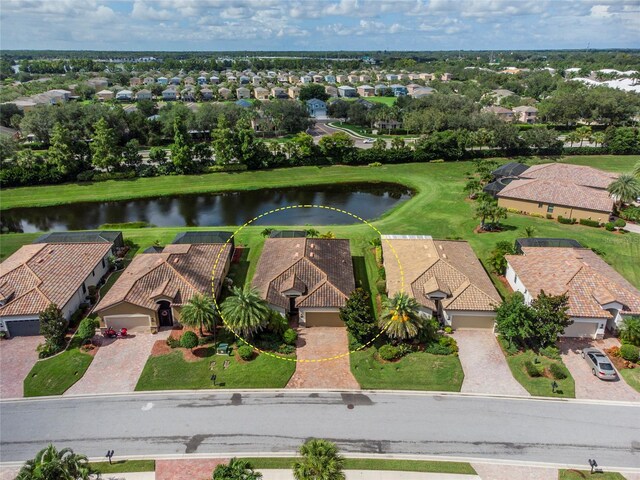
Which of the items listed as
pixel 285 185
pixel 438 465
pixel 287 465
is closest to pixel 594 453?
pixel 438 465

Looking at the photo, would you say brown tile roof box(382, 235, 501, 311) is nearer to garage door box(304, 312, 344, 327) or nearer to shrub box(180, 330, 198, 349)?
garage door box(304, 312, 344, 327)

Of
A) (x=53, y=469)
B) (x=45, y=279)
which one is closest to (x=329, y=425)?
(x=53, y=469)

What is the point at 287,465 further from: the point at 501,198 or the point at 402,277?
the point at 501,198

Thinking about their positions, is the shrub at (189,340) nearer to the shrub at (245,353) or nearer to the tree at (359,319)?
the shrub at (245,353)

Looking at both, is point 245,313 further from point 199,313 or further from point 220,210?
point 220,210

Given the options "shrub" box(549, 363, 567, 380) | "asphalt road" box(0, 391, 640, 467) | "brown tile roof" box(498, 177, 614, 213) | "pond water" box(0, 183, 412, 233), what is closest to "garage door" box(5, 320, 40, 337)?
"asphalt road" box(0, 391, 640, 467)
